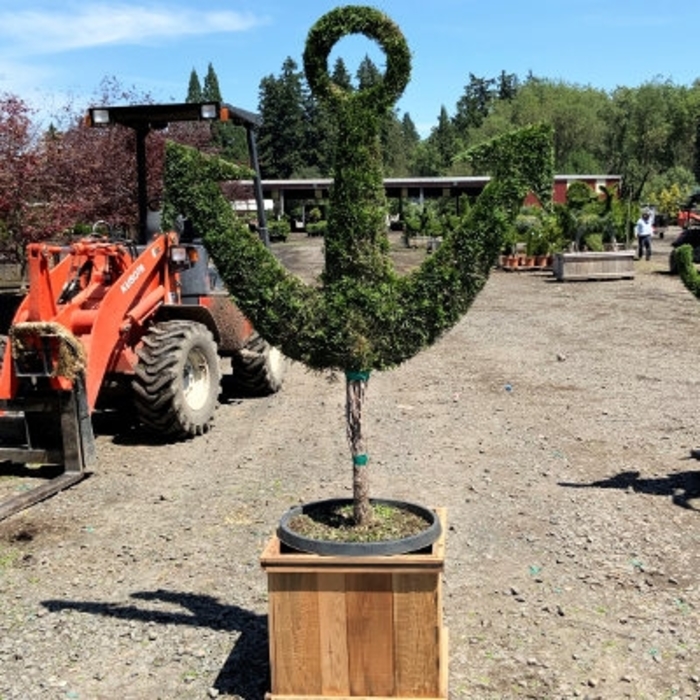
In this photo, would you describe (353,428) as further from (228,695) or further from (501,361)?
(501,361)

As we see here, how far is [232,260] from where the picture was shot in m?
3.84

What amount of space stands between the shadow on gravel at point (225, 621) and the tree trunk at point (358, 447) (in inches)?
31.8

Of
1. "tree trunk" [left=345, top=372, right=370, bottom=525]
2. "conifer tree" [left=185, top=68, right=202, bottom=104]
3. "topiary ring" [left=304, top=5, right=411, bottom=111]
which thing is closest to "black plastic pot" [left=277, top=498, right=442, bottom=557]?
"tree trunk" [left=345, top=372, right=370, bottom=525]

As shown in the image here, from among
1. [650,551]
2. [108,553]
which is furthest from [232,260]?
[650,551]

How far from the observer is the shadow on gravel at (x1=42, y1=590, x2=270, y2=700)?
3.77m

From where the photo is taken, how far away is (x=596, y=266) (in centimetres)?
2184

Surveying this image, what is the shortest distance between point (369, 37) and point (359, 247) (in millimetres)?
871

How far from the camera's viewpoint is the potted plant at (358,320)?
343cm

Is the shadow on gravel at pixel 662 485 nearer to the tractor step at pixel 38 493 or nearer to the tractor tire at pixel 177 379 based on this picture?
the tractor tire at pixel 177 379

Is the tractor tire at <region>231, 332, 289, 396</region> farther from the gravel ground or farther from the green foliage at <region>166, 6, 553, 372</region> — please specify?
the green foliage at <region>166, 6, 553, 372</region>

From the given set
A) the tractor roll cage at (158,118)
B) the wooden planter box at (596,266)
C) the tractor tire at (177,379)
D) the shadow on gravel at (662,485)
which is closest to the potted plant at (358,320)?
the shadow on gravel at (662,485)

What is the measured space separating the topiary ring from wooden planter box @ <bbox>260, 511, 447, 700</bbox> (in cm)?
185

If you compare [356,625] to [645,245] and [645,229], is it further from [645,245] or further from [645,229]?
[645,245]

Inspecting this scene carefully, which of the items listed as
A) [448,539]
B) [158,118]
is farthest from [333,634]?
[158,118]
